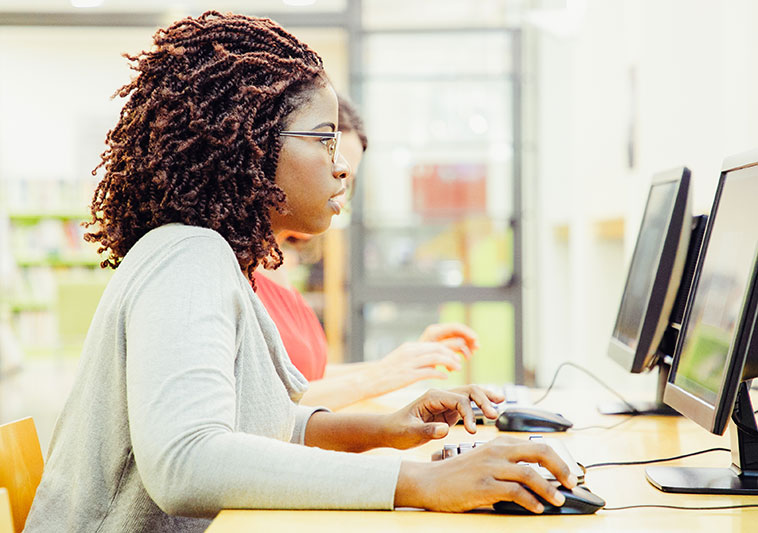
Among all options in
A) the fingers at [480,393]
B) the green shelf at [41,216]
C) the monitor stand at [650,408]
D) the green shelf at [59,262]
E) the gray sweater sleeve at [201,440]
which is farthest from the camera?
the green shelf at [59,262]

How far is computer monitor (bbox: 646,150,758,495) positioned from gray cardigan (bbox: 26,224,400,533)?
0.45 m

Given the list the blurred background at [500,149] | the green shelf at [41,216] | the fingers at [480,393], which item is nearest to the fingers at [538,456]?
the fingers at [480,393]

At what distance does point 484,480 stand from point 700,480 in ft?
1.35

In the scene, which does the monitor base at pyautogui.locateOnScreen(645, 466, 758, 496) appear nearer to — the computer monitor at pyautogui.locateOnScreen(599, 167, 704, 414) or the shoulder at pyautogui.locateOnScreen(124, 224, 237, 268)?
the computer monitor at pyautogui.locateOnScreen(599, 167, 704, 414)

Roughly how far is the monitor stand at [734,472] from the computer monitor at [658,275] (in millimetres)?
398

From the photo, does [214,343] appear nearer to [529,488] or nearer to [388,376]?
[529,488]

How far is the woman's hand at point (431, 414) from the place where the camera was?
121cm

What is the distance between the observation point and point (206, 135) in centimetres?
103

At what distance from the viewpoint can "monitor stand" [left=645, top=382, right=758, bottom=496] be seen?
3.48ft

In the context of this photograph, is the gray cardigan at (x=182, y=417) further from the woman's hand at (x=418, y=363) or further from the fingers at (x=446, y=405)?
the woman's hand at (x=418, y=363)

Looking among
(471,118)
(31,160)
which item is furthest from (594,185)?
(31,160)

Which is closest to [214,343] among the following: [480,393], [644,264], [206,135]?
[206,135]

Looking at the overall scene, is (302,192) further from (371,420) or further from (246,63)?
(371,420)

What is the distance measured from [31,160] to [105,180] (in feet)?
25.2
